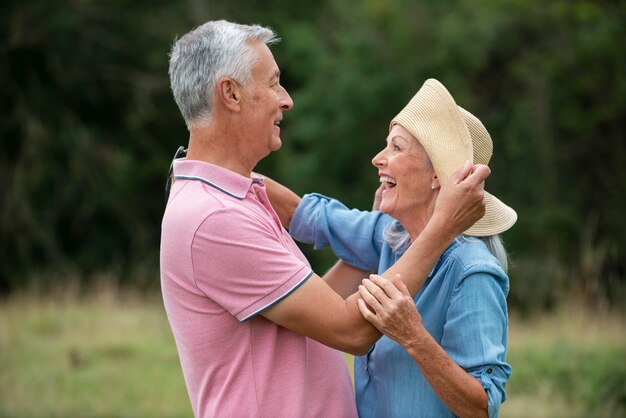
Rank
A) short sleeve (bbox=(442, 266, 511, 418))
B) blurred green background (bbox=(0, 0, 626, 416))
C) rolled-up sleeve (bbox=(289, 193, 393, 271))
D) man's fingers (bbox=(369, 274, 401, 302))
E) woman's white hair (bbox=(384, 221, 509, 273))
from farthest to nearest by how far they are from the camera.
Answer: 1. blurred green background (bbox=(0, 0, 626, 416))
2. rolled-up sleeve (bbox=(289, 193, 393, 271))
3. woman's white hair (bbox=(384, 221, 509, 273))
4. short sleeve (bbox=(442, 266, 511, 418))
5. man's fingers (bbox=(369, 274, 401, 302))

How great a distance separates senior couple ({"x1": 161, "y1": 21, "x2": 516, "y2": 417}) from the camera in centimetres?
252

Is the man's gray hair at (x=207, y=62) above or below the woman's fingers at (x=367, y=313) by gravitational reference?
above

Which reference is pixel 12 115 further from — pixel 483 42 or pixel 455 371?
pixel 455 371

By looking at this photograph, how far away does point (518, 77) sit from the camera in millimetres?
16438

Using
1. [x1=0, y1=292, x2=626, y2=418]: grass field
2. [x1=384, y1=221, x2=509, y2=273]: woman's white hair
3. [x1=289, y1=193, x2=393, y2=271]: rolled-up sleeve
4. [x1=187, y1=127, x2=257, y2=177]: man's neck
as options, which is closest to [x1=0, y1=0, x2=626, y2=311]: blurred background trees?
[x1=0, y1=292, x2=626, y2=418]: grass field

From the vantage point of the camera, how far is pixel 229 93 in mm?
2652

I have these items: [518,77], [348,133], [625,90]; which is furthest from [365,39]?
[625,90]

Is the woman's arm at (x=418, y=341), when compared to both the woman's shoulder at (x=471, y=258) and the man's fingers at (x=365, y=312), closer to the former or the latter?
the man's fingers at (x=365, y=312)

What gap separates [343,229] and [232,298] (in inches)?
33.5

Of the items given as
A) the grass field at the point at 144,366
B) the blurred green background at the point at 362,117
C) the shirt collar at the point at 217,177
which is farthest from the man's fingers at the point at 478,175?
the blurred green background at the point at 362,117

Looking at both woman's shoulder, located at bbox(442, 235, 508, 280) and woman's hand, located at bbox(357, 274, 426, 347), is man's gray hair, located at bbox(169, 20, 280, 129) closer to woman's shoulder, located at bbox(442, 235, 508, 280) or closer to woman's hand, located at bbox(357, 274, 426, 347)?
woman's hand, located at bbox(357, 274, 426, 347)

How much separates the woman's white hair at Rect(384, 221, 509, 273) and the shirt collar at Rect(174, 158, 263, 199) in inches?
24.1

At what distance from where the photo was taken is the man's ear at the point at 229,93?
2.63 m

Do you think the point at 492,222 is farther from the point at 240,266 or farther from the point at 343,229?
the point at 240,266
